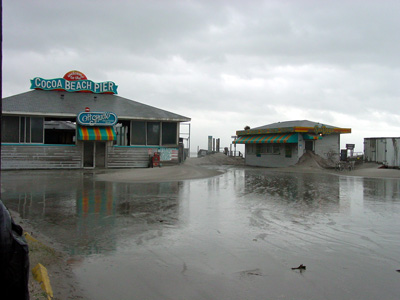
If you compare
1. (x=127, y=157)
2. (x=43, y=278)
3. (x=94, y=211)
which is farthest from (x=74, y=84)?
(x=43, y=278)

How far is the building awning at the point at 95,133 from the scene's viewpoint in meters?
24.1

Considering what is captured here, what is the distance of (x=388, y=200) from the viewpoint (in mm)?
11945

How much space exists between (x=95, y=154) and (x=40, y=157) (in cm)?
363

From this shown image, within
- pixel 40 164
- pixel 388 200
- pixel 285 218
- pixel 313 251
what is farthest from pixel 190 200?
pixel 40 164

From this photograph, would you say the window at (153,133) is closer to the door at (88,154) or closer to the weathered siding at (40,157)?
the door at (88,154)

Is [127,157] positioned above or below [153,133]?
below

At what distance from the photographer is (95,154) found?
84.2 feet

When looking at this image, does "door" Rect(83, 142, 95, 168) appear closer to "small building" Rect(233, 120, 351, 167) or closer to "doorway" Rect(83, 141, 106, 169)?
"doorway" Rect(83, 141, 106, 169)

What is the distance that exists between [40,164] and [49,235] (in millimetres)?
19135

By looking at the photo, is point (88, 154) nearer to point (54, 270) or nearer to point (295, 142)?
point (295, 142)

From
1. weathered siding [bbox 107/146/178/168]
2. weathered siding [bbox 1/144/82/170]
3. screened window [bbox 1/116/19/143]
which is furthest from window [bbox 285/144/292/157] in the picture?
screened window [bbox 1/116/19/143]

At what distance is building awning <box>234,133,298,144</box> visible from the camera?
28.9m

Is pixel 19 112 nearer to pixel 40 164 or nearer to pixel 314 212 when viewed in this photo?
pixel 40 164

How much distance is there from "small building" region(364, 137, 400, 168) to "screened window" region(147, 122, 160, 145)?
16.8m
